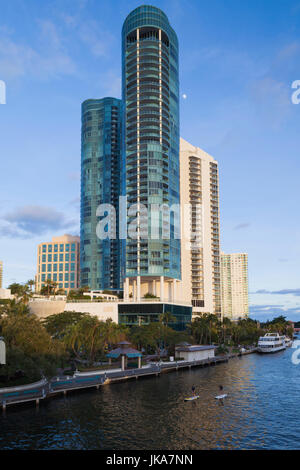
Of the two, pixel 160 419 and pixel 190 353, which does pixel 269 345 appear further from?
pixel 160 419

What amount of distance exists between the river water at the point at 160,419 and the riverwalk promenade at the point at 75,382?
1396 millimetres

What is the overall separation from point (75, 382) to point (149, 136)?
116047 millimetres

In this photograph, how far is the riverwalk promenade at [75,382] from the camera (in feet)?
194

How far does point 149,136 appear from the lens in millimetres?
166250

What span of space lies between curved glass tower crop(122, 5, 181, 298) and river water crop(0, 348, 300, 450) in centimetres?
8307

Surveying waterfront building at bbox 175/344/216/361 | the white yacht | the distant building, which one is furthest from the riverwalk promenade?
the distant building

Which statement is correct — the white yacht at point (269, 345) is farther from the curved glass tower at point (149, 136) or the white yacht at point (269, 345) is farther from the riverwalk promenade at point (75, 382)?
the riverwalk promenade at point (75, 382)

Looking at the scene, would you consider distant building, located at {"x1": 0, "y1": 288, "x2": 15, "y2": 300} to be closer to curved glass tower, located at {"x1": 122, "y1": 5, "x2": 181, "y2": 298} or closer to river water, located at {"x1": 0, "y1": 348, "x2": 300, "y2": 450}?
curved glass tower, located at {"x1": 122, "y1": 5, "x2": 181, "y2": 298}

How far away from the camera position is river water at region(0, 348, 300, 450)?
44.1m

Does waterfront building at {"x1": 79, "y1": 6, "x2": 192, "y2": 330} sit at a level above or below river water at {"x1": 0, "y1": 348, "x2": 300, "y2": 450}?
above

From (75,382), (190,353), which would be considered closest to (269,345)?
(190,353)

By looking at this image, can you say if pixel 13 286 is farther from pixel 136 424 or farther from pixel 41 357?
pixel 136 424

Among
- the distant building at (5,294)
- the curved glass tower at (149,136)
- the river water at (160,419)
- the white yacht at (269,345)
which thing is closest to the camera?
the river water at (160,419)

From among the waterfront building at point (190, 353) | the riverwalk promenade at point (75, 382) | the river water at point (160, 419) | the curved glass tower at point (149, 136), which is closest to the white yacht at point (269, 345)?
the waterfront building at point (190, 353)
